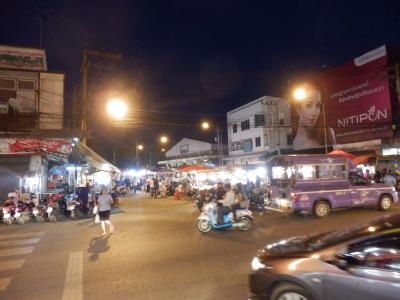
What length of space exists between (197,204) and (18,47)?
1562cm

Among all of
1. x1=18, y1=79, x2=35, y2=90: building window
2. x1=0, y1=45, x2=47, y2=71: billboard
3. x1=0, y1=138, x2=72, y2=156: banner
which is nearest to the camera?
x1=0, y1=138, x2=72, y2=156: banner

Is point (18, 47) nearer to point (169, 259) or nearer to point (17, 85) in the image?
point (17, 85)

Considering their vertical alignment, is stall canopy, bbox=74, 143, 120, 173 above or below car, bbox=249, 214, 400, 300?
above

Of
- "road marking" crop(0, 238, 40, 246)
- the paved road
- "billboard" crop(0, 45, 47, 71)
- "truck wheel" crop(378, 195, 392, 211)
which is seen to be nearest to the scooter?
the paved road

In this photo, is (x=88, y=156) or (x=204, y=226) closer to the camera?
(x=204, y=226)

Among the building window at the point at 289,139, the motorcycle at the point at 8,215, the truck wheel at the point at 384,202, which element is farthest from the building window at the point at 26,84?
the building window at the point at 289,139

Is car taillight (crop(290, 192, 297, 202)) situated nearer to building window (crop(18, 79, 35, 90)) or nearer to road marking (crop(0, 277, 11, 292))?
road marking (crop(0, 277, 11, 292))

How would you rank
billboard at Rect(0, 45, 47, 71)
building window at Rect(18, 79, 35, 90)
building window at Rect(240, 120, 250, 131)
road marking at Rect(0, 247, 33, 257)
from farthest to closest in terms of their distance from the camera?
building window at Rect(240, 120, 250, 131)
building window at Rect(18, 79, 35, 90)
billboard at Rect(0, 45, 47, 71)
road marking at Rect(0, 247, 33, 257)

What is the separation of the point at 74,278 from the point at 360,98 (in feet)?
98.1

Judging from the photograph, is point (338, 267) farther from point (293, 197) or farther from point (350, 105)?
point (350, 105)

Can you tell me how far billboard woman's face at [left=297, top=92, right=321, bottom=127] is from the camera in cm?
3588

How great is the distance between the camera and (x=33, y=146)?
1717 cm

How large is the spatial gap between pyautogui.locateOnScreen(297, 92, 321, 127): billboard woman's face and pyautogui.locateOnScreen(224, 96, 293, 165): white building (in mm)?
2336

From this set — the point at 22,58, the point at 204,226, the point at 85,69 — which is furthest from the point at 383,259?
the point at 22,58
